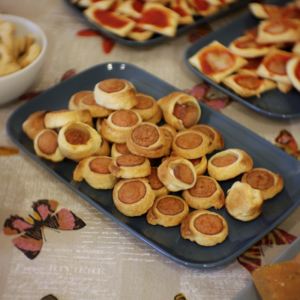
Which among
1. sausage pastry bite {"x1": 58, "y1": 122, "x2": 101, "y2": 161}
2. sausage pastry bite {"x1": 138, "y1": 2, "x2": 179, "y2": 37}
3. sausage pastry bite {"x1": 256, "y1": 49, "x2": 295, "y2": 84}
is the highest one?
sausage pastry bite {"x1": 256, "y1": 49, "x2": 295, "y2": 84}

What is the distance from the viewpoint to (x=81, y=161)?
140cm

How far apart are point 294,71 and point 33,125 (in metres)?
1.43

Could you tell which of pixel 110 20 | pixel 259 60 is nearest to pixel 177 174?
pixel 259 60

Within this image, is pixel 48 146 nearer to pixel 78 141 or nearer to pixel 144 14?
pixel 78 141

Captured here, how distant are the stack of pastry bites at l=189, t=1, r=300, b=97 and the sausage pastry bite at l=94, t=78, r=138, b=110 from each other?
1.90ft

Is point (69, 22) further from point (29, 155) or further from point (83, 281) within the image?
point (83, 281)

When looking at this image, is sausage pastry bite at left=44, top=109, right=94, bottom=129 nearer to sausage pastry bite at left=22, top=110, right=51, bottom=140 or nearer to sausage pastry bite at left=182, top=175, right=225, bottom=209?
sausage pastry bite at left=22, top=110, right=51, bottom=140

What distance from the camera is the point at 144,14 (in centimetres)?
215

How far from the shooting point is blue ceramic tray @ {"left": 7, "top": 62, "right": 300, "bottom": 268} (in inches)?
47.2

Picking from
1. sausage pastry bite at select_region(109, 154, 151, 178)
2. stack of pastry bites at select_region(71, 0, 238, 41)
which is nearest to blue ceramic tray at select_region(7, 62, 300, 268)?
sausage pastry bite at select_region(109, 154, 151, 178)

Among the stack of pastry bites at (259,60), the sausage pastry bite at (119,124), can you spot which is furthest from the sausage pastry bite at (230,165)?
the stack of pastry bites at (259,60)

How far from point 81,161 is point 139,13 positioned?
1.30m

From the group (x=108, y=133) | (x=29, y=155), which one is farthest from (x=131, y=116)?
(x=29, y=155)

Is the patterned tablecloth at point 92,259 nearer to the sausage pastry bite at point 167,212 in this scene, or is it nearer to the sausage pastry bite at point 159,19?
the sausage pastry bite at point 167,212
